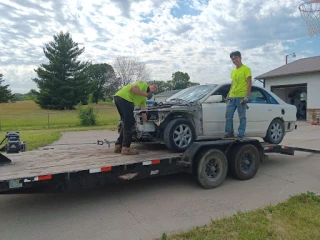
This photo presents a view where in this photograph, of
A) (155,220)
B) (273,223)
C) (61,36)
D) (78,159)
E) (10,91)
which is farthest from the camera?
(10,91)

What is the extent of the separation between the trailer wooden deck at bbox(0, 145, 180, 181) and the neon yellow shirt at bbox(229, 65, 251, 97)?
6.17 ft

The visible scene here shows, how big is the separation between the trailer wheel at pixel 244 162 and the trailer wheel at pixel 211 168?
0.31 meters

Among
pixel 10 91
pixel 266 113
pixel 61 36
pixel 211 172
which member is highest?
pixel 61 36

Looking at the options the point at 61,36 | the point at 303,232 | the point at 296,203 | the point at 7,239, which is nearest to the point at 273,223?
the point at 303,232

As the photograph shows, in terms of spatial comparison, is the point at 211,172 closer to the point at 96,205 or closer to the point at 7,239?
the point at 96,205

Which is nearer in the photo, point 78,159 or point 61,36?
point 78,159

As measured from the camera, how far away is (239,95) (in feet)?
18.7

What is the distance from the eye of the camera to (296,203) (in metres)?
4.23

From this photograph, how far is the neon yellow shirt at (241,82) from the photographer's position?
5.71 meters

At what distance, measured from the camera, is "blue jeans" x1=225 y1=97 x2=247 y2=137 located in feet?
18.8

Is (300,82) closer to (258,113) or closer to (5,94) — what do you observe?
(258,113)

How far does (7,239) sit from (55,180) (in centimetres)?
88

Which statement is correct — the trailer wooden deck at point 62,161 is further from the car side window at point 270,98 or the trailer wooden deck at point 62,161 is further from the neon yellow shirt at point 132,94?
the car side window at point 270,98

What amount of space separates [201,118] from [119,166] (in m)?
2.18
